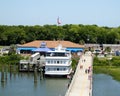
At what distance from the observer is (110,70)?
8825cm

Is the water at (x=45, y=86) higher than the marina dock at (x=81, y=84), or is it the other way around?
the marina dock at (x=81, y=84)

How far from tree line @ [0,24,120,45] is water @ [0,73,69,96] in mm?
59803

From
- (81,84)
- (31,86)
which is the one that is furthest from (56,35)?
(81,84)

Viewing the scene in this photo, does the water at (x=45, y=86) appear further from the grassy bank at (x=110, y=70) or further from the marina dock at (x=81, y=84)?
the marina dock at (x=81, y=84)

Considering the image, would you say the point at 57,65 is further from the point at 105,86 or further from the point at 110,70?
the point at 110,70

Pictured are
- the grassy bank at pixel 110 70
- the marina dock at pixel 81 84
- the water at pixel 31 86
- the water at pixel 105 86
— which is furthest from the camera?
the grassy bank at pixel 110 70

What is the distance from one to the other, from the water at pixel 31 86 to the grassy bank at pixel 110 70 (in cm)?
1073

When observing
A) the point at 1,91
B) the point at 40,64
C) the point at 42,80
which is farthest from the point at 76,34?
the point at 1,91

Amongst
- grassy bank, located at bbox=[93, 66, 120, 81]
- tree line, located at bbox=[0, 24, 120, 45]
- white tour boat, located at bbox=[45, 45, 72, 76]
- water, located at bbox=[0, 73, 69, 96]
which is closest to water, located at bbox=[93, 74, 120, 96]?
grassy bank, located at bbox=[93, 66, 120, 81]

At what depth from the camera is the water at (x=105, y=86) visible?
2442 inches

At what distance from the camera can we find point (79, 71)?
7219 cm

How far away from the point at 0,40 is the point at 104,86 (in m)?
78.2

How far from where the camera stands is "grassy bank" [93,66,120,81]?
80.8 metres

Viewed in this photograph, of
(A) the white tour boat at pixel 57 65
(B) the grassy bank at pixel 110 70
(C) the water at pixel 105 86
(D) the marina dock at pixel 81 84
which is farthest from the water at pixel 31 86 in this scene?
(B) the grassy bank at pixel 110 70
